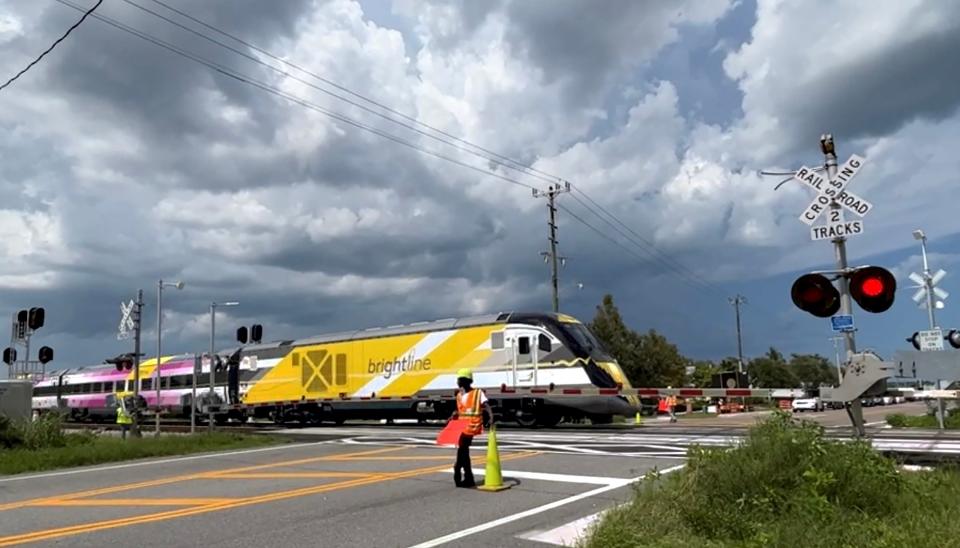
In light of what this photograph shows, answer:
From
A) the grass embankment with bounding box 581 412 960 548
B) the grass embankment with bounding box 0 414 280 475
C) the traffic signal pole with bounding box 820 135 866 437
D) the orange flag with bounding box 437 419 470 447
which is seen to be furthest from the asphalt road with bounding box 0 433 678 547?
the traffic signal pole with bounding box 820 135 866 437

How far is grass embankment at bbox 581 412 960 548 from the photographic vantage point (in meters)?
5.64

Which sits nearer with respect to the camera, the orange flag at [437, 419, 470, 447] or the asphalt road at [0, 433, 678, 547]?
the asphalt road at [0, 433, 678, 547]

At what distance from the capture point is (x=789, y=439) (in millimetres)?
7469

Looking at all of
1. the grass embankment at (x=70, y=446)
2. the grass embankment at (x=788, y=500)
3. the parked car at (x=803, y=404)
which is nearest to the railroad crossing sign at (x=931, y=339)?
the parked car at (x=803, y=404)

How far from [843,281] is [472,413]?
4924 millimetres

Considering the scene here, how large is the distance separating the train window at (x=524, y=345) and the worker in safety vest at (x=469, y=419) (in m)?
14.6

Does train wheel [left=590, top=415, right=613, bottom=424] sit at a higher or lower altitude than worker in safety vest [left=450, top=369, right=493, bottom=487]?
lower

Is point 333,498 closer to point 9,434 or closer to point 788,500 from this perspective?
point 788,500

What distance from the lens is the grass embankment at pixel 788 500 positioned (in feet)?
18.5

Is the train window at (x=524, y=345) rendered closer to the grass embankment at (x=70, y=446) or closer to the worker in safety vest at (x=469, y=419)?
the grass embankment at (x=70, y=446)

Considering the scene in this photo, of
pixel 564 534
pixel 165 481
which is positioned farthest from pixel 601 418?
pixel 564 534

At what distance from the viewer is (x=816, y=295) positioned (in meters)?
8.25

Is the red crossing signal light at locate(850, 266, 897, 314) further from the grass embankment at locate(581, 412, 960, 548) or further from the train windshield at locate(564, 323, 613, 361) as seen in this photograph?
the train windshield at locate(564, 323, 613, 361)

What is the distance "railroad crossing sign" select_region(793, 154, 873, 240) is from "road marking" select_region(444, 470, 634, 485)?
4.34 metres
